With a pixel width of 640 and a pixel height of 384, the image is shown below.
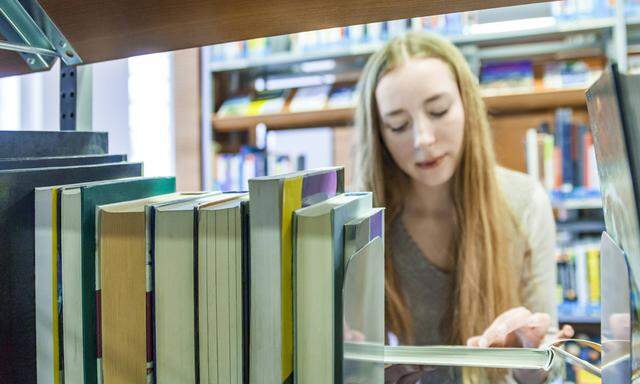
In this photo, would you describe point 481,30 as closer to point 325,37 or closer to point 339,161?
point 325,37

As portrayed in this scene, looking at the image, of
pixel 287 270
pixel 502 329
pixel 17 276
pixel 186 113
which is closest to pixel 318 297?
pixel 287 270

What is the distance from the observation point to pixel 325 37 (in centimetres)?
226

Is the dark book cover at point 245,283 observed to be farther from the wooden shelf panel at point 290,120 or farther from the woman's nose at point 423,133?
the wooden shelf panel at point 290,120

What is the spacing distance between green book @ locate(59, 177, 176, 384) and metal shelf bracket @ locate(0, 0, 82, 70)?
0.68 ft

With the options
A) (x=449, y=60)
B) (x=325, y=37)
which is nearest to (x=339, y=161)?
(x=325, y=37)

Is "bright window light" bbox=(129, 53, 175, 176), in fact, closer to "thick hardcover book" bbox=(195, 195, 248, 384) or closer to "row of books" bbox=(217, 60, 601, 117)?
"row of books" bbox=(217, 60, 601, 117)

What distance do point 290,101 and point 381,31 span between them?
487mm

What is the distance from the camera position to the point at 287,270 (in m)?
0.39

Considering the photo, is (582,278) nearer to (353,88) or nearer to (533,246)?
(533,246)

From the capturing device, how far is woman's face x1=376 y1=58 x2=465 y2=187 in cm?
130

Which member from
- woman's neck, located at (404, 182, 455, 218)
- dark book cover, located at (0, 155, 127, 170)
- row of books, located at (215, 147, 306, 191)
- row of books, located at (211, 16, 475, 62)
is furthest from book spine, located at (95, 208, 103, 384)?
row of books, located at (215, 147, 306, 191)

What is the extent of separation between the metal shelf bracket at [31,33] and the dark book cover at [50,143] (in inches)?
3.1

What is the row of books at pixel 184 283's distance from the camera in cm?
39

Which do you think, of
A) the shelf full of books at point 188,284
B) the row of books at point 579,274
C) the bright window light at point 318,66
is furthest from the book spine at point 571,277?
the shelf full of books at point 188,284
